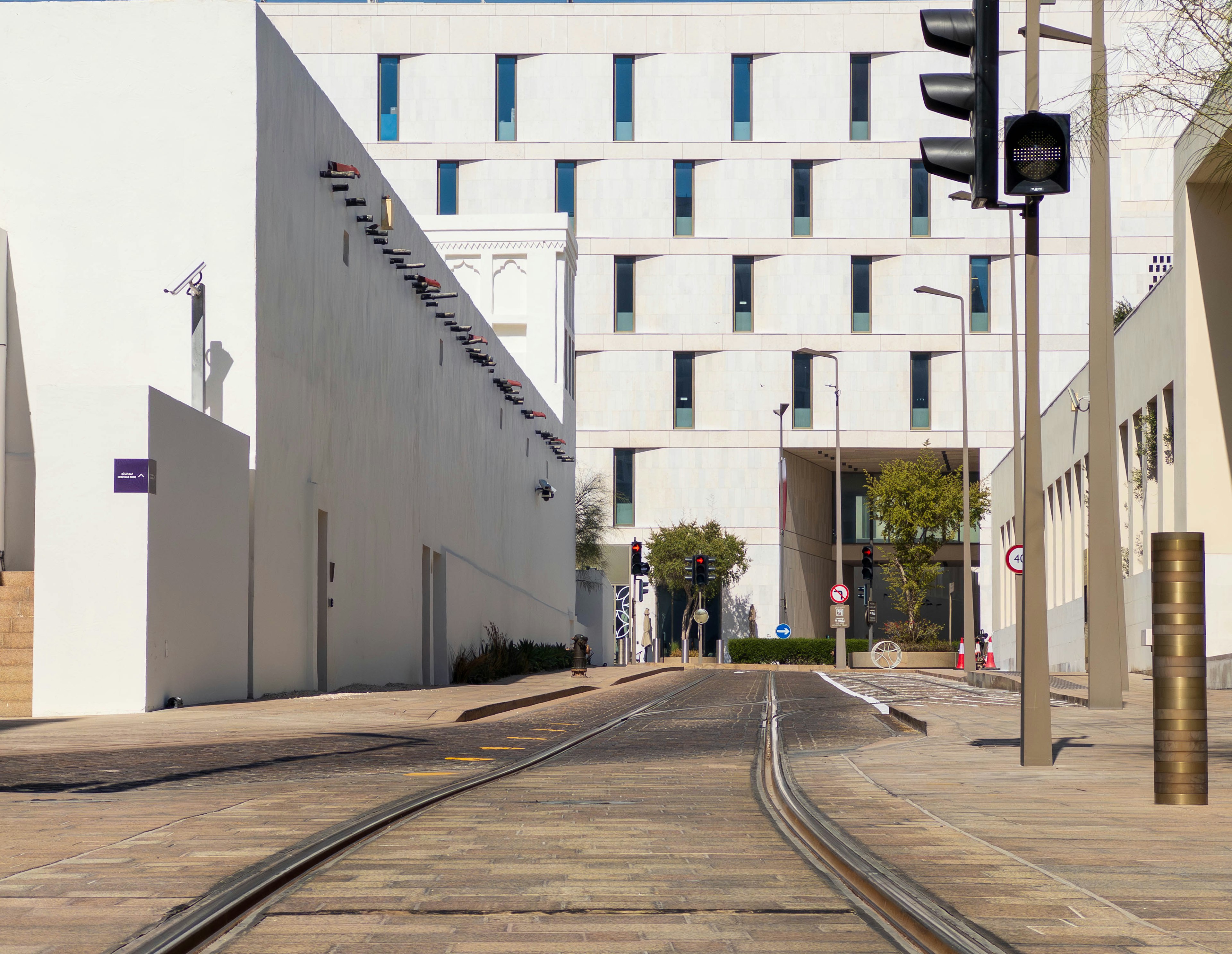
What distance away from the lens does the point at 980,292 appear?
2687 inches

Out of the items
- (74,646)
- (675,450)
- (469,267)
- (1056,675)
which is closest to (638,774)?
(74,646)

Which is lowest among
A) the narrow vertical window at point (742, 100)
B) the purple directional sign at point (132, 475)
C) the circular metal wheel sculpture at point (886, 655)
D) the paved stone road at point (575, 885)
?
the circular metal wheel sculpture at point (886, 655)

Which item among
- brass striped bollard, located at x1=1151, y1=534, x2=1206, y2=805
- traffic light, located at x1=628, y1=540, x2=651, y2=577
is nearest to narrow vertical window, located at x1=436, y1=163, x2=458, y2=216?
traffic light, located at x1=628, y1=540, x2=651, y2=577

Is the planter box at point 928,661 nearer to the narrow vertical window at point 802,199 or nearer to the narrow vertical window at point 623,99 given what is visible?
the narrow vertical window at point 802,199

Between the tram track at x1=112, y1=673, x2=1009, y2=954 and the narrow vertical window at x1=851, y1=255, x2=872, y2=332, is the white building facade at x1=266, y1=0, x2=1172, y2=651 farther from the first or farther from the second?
the tram track at x1=112, y1=673, x2=1009, y2=954

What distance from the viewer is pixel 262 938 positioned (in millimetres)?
5086

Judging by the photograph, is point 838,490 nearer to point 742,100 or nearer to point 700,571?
point 700,571

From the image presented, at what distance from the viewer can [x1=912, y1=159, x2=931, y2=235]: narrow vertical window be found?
6862 centimetres

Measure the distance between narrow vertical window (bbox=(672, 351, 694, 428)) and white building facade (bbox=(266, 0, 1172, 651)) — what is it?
15cm

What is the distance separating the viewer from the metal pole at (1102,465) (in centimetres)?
1766

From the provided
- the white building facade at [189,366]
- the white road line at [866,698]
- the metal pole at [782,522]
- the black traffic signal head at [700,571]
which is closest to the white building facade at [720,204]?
the metal pole at [782,522]

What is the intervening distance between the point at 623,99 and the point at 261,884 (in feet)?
216

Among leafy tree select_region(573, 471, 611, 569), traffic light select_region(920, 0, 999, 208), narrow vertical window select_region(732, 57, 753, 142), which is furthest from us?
narrow vertical window select_region(732, 57, 753, 142)

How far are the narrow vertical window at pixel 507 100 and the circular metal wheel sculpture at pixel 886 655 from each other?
103 ft
